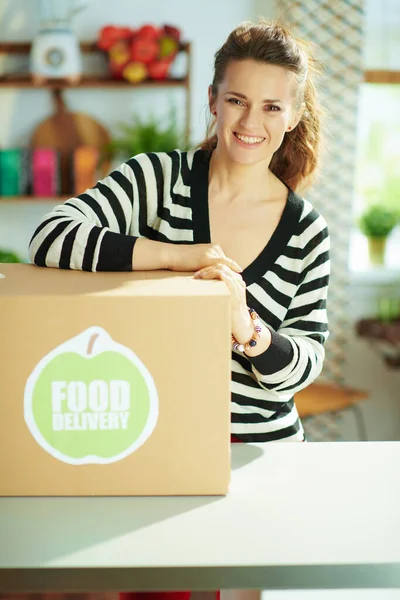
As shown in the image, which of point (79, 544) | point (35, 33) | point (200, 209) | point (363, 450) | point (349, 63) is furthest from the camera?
point (35, 33)

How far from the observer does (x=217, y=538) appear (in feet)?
2.62

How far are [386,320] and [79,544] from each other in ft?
9.17

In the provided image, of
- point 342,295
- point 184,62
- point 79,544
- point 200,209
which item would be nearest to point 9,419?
point 79,544

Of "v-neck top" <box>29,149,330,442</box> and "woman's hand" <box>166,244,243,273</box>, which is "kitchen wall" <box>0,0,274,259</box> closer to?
"v-neck top" <box>29,149,330,442</box>

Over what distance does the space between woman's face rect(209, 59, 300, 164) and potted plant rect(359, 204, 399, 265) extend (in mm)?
2433

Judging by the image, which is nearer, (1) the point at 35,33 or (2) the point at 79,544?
(2) the point at 79,544

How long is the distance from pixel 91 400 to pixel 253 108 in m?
0.50

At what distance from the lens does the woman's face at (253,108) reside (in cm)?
107

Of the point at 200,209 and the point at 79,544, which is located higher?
the point at 200,209

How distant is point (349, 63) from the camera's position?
10.2ft

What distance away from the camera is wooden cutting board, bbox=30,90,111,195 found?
3.32 meters

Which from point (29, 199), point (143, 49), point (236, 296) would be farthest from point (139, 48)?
point (236, 296)

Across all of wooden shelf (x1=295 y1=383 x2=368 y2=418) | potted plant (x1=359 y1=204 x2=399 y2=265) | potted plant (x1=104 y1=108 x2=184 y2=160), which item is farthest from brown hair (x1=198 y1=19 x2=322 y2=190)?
potted plant (x1=359 y1=204 x2=399 y2=265)

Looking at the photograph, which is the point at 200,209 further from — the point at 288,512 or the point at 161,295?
the point at 288,512
